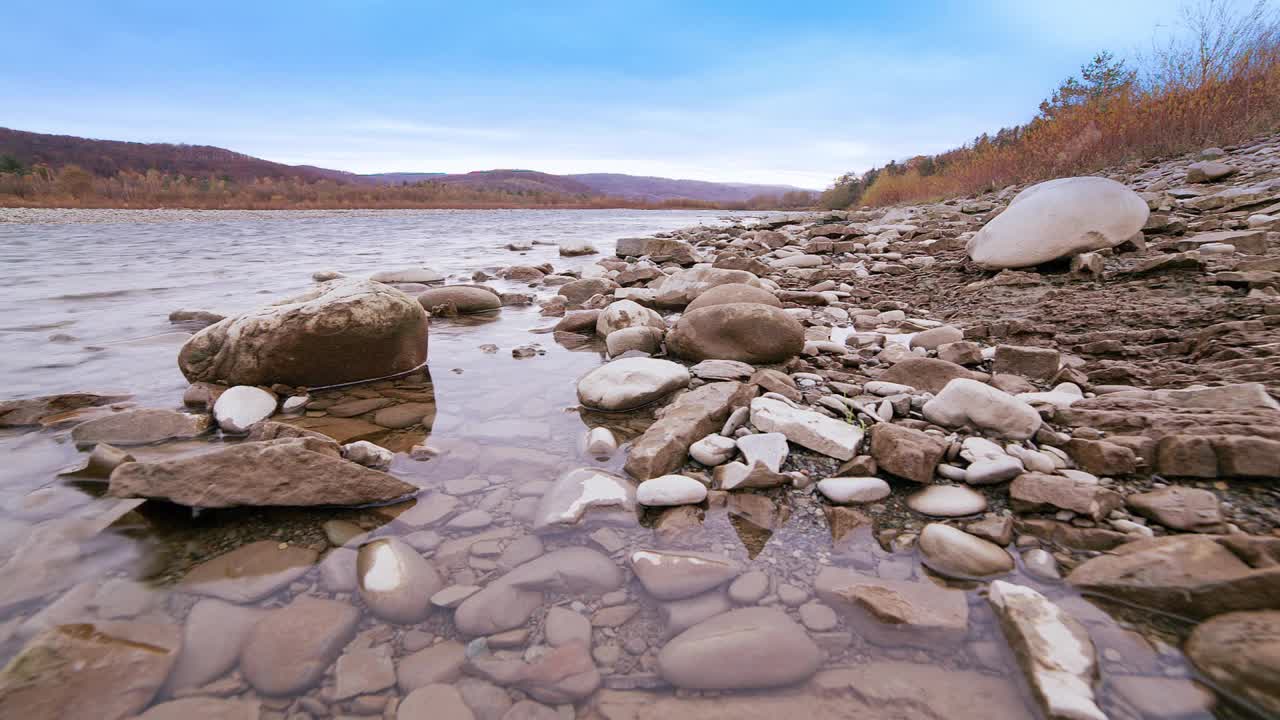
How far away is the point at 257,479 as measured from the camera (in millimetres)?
1568

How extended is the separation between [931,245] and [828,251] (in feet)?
5.01

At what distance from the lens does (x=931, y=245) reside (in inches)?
236

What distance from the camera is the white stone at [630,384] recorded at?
2398 millimetres

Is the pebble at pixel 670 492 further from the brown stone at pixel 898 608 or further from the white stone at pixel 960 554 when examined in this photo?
the white stone at pixel 960 554

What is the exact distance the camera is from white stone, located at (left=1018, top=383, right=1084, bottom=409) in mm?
1944

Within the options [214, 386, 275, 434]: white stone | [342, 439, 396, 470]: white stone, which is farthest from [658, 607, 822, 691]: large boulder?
[214, 386, 275, 434]: white stone

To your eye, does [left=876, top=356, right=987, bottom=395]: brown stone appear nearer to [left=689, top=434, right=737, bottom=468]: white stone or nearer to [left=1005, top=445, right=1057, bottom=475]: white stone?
[left=1005, top=445, right=1057, bottom=475]: white stone

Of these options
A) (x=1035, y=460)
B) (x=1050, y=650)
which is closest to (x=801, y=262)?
(x=1035, y=460)

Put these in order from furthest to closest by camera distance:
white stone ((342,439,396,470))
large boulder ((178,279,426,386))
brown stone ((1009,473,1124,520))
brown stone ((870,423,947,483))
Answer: large boulder ((178,279,426,386))
white stone ((342,439,396,470))
brown stone ((870,423,947,483))
brown stone ((1009,473,1124,520))

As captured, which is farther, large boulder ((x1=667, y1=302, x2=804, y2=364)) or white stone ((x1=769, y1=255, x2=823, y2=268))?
white stone ((x1=769, y1=255, x2=823, y2=268))

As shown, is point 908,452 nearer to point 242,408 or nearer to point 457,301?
point 242,408

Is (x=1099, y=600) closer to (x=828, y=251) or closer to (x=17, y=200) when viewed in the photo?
(x=828, y=251)

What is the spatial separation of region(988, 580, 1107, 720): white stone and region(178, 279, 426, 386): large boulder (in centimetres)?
282

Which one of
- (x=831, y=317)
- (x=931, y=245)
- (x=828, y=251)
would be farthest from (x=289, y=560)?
(x=828, y=251)
